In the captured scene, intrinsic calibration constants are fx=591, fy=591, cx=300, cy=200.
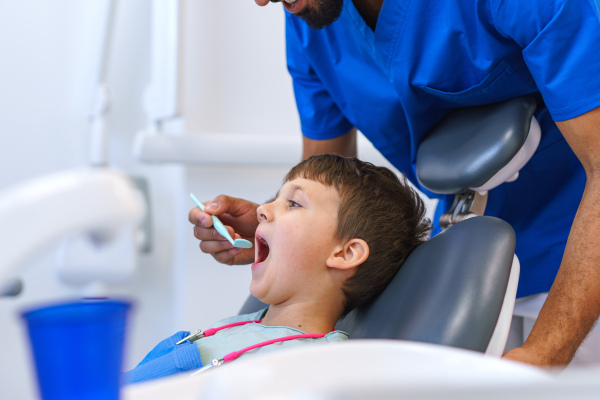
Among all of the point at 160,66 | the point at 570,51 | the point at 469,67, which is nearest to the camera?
the point at 570,51

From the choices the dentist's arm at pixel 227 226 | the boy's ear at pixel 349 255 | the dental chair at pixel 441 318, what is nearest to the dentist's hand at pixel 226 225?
the dentist's arm at pixel 227 226

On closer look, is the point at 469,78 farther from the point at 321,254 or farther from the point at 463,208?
the point at 321,254

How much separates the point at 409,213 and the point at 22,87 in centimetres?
138

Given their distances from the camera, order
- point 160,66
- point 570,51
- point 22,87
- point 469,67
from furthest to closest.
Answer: point 22,87 → point 160,66 → point 469,67 → point 570,51

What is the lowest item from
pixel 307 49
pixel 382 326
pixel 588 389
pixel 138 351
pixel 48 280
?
pixel 138 351

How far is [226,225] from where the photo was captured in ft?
4.02

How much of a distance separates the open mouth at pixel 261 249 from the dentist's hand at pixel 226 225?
6cm

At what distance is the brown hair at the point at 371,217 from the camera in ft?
3.44

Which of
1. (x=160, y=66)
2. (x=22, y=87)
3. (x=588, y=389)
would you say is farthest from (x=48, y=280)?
(x=588, y=389)

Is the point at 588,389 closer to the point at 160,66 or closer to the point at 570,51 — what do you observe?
the point at 570,51

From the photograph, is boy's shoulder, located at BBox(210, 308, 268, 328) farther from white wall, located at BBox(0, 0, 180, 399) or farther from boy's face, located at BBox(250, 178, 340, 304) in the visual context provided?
white wall, located at BBox(0, 0, 180, 399)

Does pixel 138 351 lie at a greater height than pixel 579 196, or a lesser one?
lesser

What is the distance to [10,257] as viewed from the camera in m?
0.30

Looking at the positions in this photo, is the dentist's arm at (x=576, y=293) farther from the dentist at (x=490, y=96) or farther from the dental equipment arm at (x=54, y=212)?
the dental equipment arm at (x=54, y=212)
